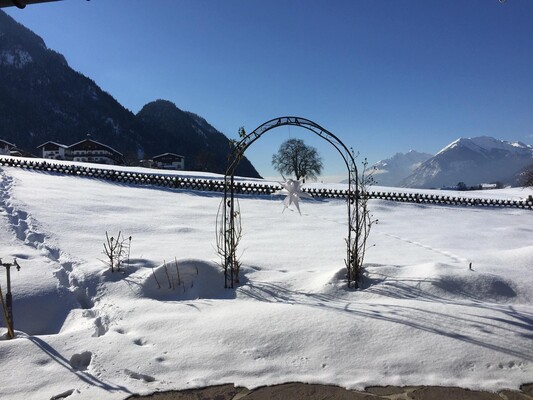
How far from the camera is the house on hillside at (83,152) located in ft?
206

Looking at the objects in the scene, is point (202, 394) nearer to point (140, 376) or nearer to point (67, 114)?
point (140, 376)

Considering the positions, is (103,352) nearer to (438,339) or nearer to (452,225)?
(438,339)

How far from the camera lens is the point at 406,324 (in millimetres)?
3182

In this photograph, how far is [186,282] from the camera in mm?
4633

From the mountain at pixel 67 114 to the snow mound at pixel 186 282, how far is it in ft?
327

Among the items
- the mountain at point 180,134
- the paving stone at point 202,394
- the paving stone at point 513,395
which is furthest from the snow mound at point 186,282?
the mountain at point 180,134

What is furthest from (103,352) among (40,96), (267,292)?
(40,96)

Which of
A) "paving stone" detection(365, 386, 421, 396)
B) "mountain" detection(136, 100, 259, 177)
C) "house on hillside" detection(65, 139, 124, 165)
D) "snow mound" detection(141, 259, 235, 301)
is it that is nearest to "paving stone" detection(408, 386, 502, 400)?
"paving stone" detection(365, 386, 421, 396)

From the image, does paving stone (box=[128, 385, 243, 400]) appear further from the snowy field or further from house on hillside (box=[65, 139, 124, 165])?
house on hillside (box=[65, 139, 124, 165])

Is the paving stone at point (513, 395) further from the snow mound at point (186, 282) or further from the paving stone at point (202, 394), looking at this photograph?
the snow mound at point (186, 282)

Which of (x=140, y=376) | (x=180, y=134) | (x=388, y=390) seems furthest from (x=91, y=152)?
(x=388, y=390)

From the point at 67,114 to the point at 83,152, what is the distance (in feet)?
241

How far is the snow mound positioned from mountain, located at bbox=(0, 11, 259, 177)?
327ft

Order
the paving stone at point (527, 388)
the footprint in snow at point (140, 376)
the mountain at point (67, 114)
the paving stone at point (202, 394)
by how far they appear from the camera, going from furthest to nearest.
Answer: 1. the mountain at point (67, 114)
2. the footprint in snow at point (140, 376)
3. the paving stone at point (527, 388)
4. the paving stone at point (202, 394)
